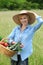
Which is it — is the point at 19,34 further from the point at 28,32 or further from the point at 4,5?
the point at 4,5

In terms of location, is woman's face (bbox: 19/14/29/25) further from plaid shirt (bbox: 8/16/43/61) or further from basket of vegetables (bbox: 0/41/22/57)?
basket of vegetables (bbox: 0/41/22/57)

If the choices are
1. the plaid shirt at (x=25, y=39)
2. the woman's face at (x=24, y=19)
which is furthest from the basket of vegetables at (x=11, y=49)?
the woman's face at (x=24, y=19)

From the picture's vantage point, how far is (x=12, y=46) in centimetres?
431

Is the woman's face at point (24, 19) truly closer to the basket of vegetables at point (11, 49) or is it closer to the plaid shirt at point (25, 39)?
the plaid shirt at point (25, 39)

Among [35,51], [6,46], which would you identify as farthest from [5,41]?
[35,51]

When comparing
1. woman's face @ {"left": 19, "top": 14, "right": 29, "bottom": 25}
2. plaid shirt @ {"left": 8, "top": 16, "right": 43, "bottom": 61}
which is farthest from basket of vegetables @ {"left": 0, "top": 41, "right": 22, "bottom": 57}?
woman's face @ {"left": 19, "top": 14, "right": 29, "bottom": 25}

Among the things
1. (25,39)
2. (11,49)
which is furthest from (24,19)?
(11,49)

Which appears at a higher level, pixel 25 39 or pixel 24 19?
pixel 24 19

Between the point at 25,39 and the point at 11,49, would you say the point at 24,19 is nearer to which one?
the point at 25,39

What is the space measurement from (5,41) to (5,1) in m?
34.8

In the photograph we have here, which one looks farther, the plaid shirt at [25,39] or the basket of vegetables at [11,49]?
the plaid shirt at [25,39]

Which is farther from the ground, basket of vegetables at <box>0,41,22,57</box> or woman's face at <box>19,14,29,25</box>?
woman's face at <box>19,14,29,25</box>

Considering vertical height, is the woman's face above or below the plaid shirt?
above

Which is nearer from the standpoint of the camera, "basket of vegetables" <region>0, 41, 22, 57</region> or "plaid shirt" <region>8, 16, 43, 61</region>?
"basket of vegetables" <region>0, 41, 22, 57</region>
